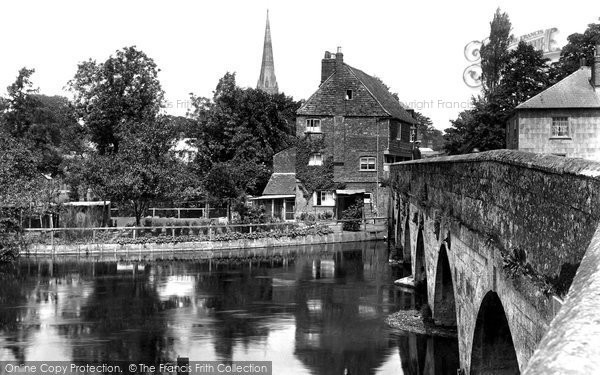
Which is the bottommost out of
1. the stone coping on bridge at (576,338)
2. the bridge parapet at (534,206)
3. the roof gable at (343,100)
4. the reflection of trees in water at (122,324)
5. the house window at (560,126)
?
the reflection of trees in water at (122,324)

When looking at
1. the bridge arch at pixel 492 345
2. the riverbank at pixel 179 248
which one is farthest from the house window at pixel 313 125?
the bridge arch at pixel 492 345

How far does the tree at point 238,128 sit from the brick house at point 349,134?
7416 millimetres

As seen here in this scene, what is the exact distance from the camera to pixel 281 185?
181 ft

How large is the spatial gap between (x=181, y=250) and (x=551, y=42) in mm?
39650

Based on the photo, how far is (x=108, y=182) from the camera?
45594mm

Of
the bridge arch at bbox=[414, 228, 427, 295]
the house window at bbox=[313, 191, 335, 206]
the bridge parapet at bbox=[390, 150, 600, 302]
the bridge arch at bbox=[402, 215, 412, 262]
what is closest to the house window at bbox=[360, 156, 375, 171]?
the house window at bbox=[313, 191, 335, 206]

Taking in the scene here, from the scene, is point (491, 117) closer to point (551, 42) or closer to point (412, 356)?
point (551, 42)

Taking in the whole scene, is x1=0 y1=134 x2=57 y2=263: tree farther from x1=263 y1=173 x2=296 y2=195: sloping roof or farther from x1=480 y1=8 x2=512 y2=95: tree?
x1=480 y1=8 x2=512 y2=95: tree

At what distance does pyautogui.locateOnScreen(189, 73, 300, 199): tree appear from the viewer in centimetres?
6088

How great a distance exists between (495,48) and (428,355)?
55.6 metres

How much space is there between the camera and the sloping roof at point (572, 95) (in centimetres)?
3578

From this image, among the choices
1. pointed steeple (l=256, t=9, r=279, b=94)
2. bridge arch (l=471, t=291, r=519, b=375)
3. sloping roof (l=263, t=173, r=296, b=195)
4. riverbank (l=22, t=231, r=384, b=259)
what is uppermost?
pointed steeple (l=256, t=9, r=279, b=94)

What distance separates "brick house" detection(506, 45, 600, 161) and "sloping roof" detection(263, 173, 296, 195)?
21.6m

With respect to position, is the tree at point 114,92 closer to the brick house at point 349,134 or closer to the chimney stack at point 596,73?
the brick house at point 349,134
